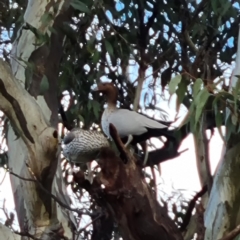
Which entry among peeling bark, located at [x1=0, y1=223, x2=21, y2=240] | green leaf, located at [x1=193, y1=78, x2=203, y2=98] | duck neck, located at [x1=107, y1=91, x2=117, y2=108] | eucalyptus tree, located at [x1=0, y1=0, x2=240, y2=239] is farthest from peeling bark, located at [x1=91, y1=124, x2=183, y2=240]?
duck neck, located at [x1=107, y1=91, x2=117, y2=108]

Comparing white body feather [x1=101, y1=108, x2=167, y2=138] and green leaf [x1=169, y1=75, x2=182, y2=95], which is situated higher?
white body feather [x1=101, y1=108, x2=167, y2=138]

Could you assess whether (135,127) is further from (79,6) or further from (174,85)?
(174,85)

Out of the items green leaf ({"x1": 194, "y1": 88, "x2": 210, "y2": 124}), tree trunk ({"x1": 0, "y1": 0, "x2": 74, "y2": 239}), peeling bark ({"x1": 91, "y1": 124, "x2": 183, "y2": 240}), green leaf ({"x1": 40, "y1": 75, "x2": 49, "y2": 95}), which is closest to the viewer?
green leaf ({"x1": 194, "y1": 88, "x2": 210, "y2": 124})

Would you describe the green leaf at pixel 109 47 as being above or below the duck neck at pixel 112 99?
above

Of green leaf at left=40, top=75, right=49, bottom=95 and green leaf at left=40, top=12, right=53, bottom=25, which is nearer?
green leaf at left=40, top=75, right=49, bottom=95

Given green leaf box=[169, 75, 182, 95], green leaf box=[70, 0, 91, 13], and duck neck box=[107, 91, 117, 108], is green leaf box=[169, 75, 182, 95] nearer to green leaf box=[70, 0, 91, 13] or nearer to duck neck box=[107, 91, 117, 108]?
green leaf box=[70, 0, 91, 13]

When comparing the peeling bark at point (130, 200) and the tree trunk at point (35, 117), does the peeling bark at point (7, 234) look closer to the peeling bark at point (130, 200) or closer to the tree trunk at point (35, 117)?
the tree trunk at point (35, 117)

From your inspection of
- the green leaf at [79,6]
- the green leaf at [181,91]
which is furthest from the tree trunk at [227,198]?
the green leaf at [79,6]

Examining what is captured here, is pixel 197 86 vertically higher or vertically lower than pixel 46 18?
lower

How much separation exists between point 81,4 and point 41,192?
2.19 ft

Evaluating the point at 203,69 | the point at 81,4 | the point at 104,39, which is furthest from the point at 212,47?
the point at 81,4

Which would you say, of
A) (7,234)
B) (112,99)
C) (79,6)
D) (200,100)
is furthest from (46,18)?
(200,100)

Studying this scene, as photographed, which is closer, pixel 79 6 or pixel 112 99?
pixel 79 6

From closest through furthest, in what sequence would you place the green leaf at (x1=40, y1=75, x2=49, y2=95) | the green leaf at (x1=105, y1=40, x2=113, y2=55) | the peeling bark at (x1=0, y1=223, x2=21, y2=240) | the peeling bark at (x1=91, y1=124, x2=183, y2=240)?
the peeling bark at (x1=91, y1=124, x2=183, y2=240) → the peeling bark at (x1=0, y1=223, x2=21, y2=240) → the green leaf at (x1=40, y1=75, x2=49, y2=95) → the green leaf at (x1=105, y1=40, x2=113, y2=55)
